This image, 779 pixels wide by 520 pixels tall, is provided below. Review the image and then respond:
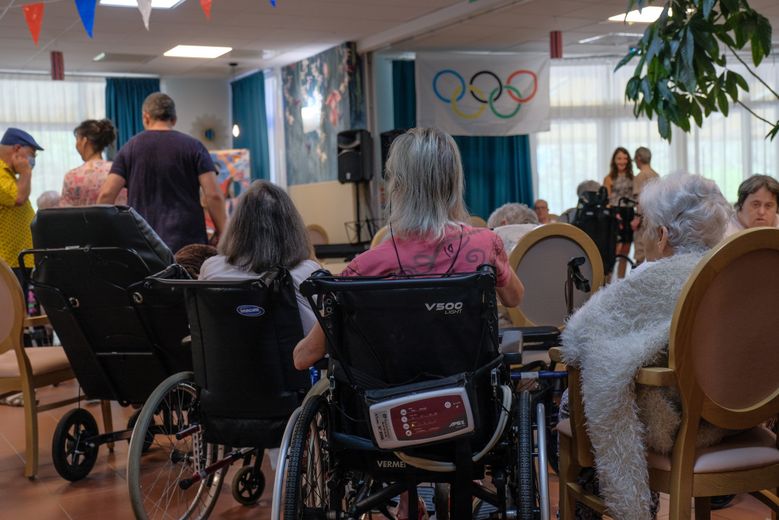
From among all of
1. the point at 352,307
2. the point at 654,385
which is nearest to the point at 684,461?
the point at 654,385

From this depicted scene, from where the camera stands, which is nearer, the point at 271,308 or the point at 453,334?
the point at 453,334

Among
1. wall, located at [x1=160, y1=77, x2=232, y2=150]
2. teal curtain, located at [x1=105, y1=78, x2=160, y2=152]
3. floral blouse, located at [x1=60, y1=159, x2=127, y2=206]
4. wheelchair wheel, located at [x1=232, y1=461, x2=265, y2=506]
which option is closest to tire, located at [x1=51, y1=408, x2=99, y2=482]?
wheelchair wheel, located at [x1=232, y1=461, x2=265, y2=506]

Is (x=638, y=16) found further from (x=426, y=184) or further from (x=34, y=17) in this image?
(x=426, y=184)

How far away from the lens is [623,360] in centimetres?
190

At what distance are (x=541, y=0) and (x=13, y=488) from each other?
6289mm

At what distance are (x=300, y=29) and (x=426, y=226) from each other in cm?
755

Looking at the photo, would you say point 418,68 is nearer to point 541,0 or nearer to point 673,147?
point 541,0

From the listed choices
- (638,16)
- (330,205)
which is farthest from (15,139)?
(638,16)

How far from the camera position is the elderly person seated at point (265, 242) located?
266 cm

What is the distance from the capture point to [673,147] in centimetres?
1202

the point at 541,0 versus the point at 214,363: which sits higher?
the point at 541,0

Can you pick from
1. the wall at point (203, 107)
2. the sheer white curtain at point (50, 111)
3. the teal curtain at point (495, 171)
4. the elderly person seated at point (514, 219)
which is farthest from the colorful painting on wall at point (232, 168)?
the elderly person seated at point (514, 219)

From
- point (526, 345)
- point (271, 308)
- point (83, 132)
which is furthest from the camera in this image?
point (83, 132)

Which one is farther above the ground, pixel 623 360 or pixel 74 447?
pixel 623 360
